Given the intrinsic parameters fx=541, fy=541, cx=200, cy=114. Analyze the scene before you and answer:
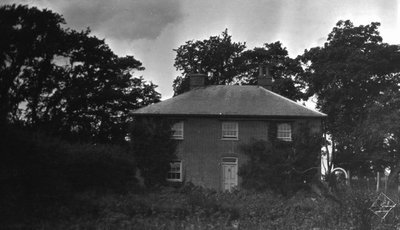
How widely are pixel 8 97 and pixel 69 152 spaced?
16.0 m

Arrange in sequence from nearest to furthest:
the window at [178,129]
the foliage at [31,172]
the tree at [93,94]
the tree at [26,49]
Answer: the foliage at [31,172] < the tree at [26,49] < the window at [178,129] < the tree at [93,94]

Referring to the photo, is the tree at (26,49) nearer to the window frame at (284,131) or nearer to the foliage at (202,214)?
the window frame at (284,131)

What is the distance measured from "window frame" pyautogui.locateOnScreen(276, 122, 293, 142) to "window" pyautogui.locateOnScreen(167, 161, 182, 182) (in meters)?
7.04

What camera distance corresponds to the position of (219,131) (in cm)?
3672

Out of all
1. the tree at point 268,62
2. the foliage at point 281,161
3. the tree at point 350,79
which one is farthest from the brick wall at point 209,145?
the tree at point 268,62

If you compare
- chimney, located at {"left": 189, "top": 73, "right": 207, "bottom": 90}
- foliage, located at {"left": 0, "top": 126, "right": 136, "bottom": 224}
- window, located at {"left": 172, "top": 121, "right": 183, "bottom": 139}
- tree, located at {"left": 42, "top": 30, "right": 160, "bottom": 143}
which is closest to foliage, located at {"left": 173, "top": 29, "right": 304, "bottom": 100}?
tree, located at {"left": 42, "top": 30, "right": 160, "bottom": 143}

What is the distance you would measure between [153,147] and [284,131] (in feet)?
29.3

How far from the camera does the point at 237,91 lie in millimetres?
39375

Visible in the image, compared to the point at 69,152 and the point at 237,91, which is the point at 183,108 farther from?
the point at 69,152

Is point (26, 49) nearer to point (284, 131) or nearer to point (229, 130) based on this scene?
point (229, 130)

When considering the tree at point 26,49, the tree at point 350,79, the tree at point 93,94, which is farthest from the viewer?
the tree at point 350,79

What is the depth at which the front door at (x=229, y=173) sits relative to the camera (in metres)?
36.1

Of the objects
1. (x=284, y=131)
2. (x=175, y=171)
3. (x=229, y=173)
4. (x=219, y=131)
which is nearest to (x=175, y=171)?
(x=175, y=171)

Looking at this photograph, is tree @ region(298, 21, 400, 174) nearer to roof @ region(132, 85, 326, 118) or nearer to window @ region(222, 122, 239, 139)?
roof @ region(132, 85, 326, 118)
